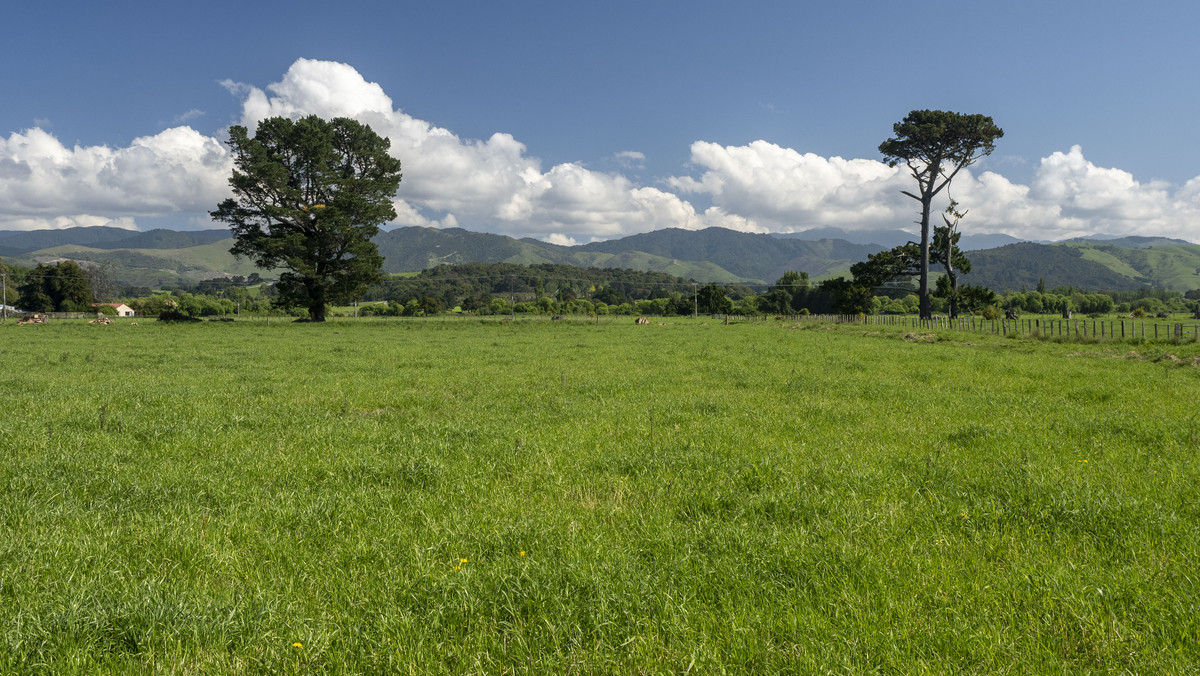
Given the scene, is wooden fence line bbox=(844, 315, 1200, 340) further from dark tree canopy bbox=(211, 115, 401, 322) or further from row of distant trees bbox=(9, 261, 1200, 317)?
dark tree canopy bbox=(211, 115, 401, 322)

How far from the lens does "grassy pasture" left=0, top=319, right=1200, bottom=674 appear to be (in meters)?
3.31

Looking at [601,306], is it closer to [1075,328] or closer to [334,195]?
[334,195]

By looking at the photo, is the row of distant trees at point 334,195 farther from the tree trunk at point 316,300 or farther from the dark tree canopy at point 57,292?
the dark tree canopy at point 57,292

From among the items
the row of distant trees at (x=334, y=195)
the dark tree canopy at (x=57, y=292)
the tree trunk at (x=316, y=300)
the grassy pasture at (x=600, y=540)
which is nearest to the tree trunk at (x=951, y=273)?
the row of distant trees at (x=334, y=195)

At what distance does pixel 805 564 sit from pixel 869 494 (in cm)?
205

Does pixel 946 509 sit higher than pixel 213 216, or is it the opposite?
pixel 213 216

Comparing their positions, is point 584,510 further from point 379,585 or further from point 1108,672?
point 1108,672

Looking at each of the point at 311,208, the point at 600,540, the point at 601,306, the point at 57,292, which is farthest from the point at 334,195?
the point at 601,306

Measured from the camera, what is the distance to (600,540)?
4.71 metres

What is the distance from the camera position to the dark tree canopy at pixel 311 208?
50.8 m

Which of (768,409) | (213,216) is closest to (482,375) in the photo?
(768,409)

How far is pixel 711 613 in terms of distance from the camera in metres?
3.64

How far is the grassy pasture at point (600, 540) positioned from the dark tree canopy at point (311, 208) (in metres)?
47.3

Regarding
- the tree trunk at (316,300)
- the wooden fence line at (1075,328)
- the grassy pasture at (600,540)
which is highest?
the tree trunk at (316,300)
